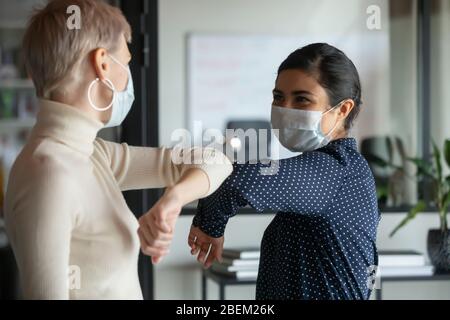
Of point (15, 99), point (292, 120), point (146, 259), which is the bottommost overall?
point (146, 259)

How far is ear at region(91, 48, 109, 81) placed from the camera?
2.16 feet

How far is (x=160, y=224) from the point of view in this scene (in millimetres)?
587

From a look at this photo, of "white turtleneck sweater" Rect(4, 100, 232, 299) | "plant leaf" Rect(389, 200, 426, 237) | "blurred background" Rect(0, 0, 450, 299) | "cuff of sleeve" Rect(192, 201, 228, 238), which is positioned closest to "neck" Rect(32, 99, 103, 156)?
"white turtleneck sweater" Rect(4, 100, 232, 299)

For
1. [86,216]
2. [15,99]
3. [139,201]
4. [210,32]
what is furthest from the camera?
[210,32]

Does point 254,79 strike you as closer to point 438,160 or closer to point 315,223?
point 438,160

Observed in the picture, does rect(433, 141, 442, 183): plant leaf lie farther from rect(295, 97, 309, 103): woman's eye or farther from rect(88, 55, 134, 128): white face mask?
rect(88, 55, 134, 128): white face mask

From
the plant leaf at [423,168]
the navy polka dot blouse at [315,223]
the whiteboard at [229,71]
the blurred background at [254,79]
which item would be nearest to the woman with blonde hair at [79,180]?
the navy polka dot blouse at [315,223]

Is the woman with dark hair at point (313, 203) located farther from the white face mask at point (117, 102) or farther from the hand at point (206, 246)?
the white face mask at point (117, 102)

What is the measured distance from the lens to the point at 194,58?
2150 millimetres

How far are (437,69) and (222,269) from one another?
3.74ft

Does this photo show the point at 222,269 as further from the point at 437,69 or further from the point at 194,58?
the point at 437,69

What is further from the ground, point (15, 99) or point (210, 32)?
point (210, 32)

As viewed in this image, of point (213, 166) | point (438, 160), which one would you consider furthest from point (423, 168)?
point (213, 166)
